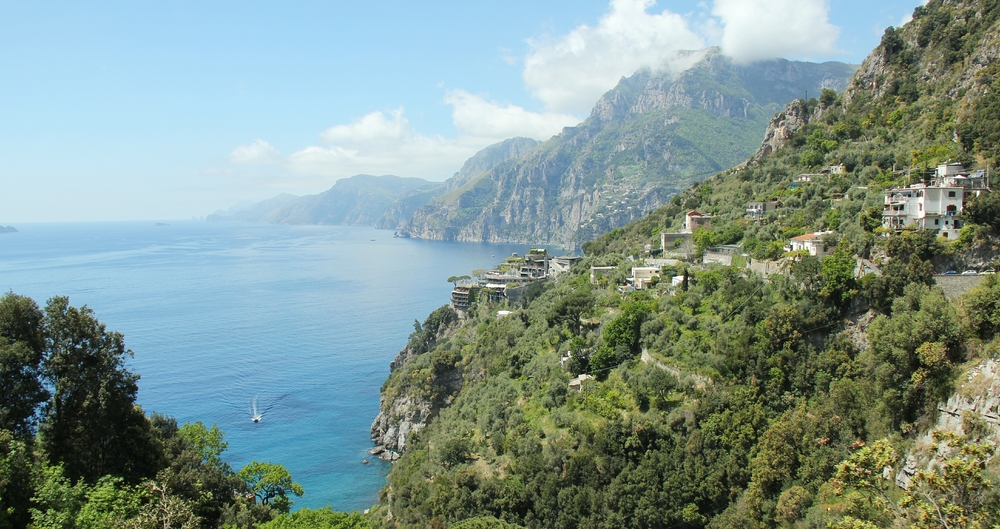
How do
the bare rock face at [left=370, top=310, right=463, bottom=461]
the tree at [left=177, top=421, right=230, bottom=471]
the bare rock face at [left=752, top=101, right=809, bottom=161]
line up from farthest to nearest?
the bare rock face at [left=752, top=101, right=809, bottom=161] → the bare rock face at [left=370, top=310, right=463, bottom=461] → the tree at [left=177, top=421, right=230, bottom=471]

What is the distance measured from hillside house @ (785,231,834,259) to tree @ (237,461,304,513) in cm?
2393

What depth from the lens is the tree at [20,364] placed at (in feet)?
53.7

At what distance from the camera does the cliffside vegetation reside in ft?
60.1

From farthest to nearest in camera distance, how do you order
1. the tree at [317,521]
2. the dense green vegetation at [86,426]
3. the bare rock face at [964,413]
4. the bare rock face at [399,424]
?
the bare rock face at [399,424] → the tree at [317,521] → the bare rock face at [964,413] → the dense green vegetation at [86,426]

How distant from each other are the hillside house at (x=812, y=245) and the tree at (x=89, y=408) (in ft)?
88.7

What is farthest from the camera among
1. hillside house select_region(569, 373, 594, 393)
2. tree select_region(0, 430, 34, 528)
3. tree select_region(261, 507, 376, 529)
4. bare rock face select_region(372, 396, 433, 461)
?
bare rock face select_region(372, 396, 433, 461)

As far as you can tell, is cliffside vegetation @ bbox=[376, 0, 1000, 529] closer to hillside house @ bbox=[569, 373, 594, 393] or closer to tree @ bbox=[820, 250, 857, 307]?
tree @ bbox=[820, 250, 857, 307]

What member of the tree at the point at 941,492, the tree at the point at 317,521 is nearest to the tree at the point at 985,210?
the tree at the point at 941,492

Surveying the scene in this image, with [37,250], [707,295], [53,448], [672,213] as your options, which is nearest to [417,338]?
[672,213]

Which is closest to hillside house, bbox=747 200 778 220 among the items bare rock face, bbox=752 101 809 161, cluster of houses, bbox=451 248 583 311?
bare rock face, bbox=752 101 809 161

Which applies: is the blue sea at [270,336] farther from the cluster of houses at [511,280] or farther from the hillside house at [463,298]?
the cluster of houses at [511,280]

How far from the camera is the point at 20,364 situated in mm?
16734

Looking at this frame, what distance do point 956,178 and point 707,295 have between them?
11.5m

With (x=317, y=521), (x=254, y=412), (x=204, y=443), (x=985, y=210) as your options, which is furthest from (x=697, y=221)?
(x=254, y=412)
